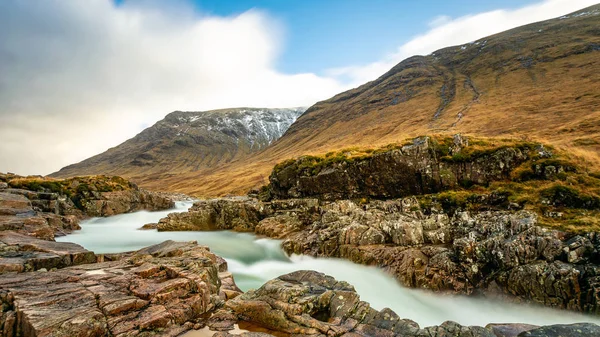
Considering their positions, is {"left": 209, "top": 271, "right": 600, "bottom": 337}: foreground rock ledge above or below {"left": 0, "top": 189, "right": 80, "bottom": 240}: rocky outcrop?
below

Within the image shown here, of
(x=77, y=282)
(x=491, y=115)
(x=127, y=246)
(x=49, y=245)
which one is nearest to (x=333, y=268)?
(x=77, y=282)

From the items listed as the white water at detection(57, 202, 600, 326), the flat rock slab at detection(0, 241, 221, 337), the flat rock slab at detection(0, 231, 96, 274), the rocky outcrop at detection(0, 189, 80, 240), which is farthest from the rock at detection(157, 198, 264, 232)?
the flat rock slab at detection(0, 241, 221, 337)

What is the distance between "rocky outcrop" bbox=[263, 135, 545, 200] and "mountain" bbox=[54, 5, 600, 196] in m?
7.39

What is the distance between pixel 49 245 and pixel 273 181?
30.5 m

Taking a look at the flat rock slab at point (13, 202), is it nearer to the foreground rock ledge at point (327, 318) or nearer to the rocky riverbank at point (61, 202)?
the rocky riverbank at point (61, 202)

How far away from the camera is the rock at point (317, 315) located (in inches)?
478

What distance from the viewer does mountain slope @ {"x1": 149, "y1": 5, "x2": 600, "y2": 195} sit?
7710 cm

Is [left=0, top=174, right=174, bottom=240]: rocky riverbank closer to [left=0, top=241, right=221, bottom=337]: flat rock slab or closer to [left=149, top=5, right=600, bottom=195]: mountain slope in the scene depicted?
Result: [left=0, top=241, right=221, bottom=337]: flat rock slab

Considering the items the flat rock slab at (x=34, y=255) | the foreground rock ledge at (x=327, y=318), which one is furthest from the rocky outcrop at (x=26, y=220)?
the foreground rock ledge at (x=327, y=318)

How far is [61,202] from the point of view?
149ft

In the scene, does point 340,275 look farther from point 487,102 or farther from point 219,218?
point 487,102

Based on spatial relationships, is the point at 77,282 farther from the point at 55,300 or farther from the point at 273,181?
the point at 273,181

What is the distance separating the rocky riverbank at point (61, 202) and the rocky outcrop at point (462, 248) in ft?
79.7

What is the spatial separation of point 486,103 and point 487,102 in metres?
1.67
